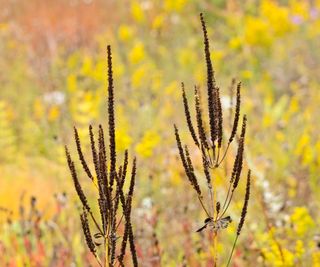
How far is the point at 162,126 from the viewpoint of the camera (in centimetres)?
564

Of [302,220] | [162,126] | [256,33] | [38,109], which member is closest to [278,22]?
[256,33]

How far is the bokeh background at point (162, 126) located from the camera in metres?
3.24

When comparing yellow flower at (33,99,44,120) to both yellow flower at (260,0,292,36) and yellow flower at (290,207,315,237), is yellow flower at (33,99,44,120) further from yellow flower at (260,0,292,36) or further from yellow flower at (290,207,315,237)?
yellow flower at (290,207,315,237)

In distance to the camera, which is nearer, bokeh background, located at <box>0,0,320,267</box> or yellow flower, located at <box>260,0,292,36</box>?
bokeh background, located at <box>0,0,320,267</box>

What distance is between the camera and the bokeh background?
3.24m

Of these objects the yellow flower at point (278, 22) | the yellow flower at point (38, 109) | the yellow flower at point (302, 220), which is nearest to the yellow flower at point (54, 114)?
the yellow flower at point (38, 109)

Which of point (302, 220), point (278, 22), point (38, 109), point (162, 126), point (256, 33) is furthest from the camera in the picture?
point (278, 22)

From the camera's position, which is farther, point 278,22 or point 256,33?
point 278,22

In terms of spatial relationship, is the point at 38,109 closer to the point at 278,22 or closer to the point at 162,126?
the point at 162,126

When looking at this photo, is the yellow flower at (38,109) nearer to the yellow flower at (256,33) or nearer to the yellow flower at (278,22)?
the yellow flower at (256,33)

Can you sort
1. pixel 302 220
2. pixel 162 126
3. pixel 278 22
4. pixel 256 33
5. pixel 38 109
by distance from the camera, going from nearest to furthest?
1. pixel 302 220
2. pixel 162 126
3. pixel 38 109
4. pixel 256 33
5. pixel 278 22

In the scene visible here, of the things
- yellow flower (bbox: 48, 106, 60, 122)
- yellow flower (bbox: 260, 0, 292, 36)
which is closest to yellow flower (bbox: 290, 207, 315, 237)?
yellow flower (bbox: 48, 106, 60, 122)

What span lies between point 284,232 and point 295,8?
16.4ft

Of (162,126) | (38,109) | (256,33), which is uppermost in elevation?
(256,33)
